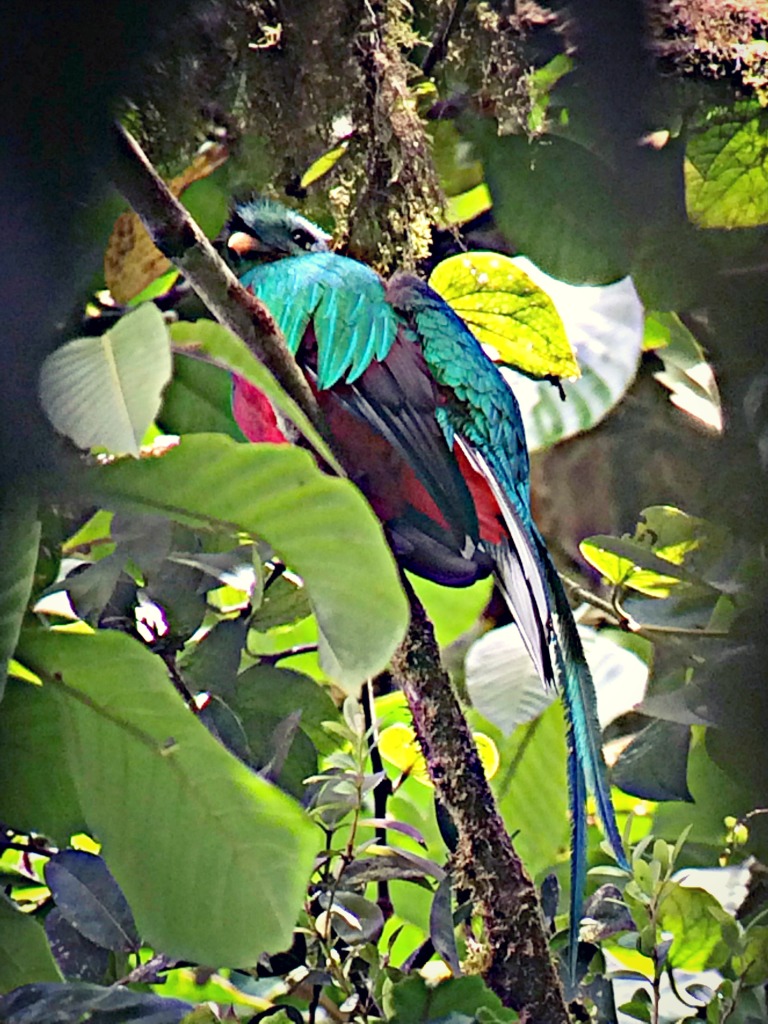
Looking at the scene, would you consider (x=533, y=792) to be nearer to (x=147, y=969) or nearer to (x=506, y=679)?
(x=506, y=679)

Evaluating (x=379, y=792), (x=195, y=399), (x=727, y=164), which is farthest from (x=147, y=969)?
(x=727, y=164)

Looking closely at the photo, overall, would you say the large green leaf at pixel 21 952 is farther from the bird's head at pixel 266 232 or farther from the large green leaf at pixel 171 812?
the bird's head at pixel 266 232

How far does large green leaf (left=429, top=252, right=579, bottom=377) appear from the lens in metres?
0.99

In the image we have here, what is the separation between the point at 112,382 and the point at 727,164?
0.57m

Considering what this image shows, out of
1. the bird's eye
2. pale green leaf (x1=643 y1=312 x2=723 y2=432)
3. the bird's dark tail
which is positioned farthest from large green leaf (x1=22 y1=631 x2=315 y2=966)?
pale green leaf (x1=643 y1=312 x2=723 y2=432)

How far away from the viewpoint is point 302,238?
3.14 feet

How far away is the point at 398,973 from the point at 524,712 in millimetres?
232

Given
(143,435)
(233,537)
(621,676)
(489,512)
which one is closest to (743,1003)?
(621,676)

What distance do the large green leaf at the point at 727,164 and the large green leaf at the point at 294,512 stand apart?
1.40 ft

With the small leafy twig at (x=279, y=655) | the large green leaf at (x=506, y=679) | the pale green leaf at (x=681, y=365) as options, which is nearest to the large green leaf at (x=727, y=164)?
the pale green leaf at (x=681, y=365)

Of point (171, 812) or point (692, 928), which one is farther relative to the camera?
point (692, 928)

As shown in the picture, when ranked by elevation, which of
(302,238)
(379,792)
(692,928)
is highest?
(302,238)

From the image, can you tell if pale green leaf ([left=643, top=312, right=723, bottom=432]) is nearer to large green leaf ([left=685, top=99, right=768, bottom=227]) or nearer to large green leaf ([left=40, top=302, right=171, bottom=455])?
large green leaf ([left=685, top=99, right=768, bottom=227])

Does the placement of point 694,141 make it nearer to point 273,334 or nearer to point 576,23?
point 576,23
